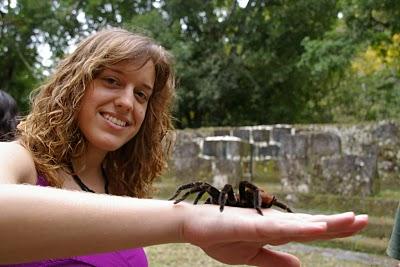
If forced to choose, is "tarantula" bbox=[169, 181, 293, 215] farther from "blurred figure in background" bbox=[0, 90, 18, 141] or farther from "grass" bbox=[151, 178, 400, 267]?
"grass" bbox=[151, 178, 400, 267]

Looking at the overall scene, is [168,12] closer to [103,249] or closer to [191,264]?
[191,264]

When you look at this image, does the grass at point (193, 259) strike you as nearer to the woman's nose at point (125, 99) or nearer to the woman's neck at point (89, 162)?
the woman's neck at point (89, 162)

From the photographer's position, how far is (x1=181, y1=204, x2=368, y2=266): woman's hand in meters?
0.85

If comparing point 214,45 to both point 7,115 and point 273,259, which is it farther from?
point 273,259

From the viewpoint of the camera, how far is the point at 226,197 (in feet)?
3.73

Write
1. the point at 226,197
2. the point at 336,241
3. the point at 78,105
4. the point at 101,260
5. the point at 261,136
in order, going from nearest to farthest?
the point at 226,197
the point at 101,260
the point at 78,105
the point at 336,241
the point at 261,136

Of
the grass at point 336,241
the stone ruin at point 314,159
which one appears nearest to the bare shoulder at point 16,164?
the grass at point 336,241

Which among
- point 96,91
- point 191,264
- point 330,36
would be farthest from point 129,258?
point 330,36

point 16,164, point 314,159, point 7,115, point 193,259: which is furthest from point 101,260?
point 314,159

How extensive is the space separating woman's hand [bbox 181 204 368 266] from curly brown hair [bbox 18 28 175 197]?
0.64 meters

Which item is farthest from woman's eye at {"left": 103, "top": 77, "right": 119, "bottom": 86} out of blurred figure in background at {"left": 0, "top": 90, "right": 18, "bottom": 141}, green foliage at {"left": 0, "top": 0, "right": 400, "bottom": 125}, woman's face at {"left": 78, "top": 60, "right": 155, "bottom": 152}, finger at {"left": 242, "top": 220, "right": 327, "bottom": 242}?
green foliage at {"left": 0, "top": 0, "right": 400, "bottom": 125}

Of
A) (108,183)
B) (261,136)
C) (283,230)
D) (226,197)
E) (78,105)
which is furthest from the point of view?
(261,136)

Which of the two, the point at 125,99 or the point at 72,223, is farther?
the point at 125,99

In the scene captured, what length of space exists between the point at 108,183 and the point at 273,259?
855 mm
